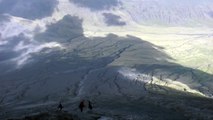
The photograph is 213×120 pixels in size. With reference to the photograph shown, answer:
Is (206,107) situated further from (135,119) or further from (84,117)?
(84,117)

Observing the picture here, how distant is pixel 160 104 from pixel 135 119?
64.4 m

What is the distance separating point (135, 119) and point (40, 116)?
3586 cm

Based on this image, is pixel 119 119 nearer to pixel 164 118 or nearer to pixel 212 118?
pixel 164 118

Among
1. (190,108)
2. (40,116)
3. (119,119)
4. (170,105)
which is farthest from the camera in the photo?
(170,105)

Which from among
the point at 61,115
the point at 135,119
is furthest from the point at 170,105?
the point at 61,115

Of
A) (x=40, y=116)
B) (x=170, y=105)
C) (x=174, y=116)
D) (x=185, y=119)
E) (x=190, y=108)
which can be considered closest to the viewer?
(x=40, y=116)

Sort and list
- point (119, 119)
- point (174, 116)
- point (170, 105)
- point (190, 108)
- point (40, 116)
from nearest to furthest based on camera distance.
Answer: point (40, 116) → point (119, 119) → point (174, 116) → point (190, 108) → point (170, 105)

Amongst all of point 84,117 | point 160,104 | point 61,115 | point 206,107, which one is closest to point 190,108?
point 206,107

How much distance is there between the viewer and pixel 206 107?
17450cm

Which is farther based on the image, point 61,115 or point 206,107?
point 206,107

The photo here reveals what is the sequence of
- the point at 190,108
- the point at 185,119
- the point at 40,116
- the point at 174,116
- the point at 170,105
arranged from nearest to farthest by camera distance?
the point at 40,116, the point at 185,119, the point at 174,116, the point at 190,108, the point at 170,105

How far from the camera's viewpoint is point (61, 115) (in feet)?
348

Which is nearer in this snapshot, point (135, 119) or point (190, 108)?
point (135, 119)

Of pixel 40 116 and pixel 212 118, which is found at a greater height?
pixel 40 116
